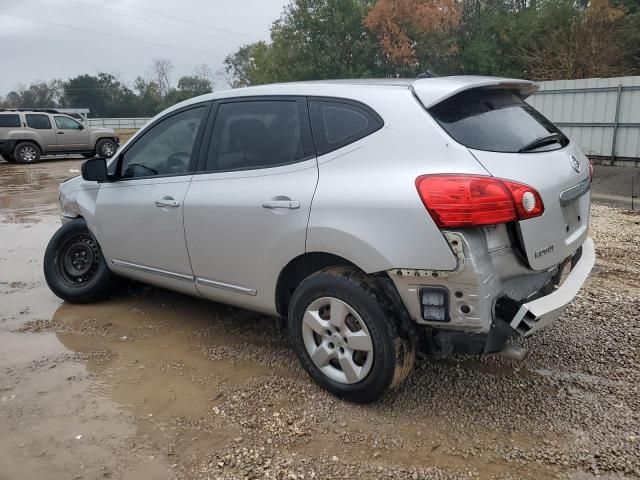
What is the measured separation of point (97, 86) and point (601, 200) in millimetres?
69319

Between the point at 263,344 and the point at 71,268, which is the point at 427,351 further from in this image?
the point at 71,268

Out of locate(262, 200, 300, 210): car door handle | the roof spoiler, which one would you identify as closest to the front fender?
locate(262, 200, 300, 210): car door handle

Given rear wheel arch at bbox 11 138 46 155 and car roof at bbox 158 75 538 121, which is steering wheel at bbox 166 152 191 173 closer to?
car roof at bbox 158 75 538 121

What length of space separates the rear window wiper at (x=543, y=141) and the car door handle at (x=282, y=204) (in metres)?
1.24

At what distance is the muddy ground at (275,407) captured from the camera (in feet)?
8.63

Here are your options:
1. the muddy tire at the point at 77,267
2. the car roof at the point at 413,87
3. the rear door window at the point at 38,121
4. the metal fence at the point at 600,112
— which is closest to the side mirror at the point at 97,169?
the muddy tire at the point at 77,267

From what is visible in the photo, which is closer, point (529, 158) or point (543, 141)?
point (529, 158)

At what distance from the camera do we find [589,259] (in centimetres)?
334

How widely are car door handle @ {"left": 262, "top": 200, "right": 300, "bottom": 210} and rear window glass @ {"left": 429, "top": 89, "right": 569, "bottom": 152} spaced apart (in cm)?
90

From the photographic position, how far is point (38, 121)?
20.3 meters

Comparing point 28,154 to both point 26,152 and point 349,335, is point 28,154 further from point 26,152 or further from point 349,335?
point 349,335

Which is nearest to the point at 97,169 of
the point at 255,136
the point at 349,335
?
the point at 255,136

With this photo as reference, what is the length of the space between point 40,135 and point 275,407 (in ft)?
67.7

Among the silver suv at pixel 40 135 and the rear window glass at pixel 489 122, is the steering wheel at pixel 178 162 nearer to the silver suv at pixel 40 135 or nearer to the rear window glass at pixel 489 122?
the rear window glass at pixel 489 122
